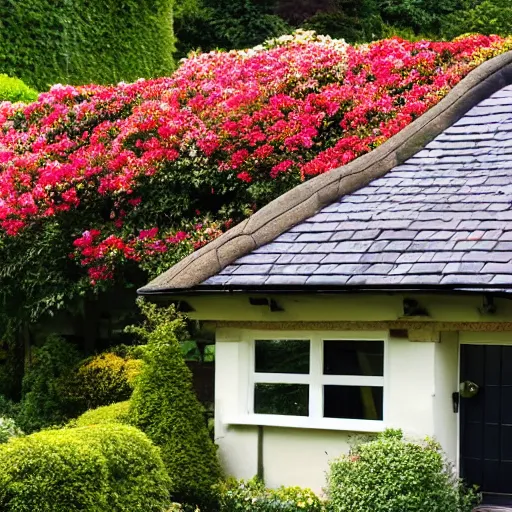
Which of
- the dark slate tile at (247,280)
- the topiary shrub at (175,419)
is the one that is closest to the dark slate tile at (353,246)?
the dark slate tile at (247,280)

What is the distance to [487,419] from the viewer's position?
384 inches

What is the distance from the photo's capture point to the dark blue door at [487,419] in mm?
9648

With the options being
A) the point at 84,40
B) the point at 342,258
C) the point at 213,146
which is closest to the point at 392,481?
the point at 342,258

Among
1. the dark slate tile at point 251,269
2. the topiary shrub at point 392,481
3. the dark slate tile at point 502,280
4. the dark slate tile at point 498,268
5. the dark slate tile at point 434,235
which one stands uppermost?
the dark slate tile at point 434,235

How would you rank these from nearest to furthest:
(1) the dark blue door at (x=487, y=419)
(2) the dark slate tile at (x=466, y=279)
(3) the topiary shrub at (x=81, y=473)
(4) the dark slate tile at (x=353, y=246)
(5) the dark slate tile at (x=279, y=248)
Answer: (3) the topiary shrub at (x=81, y=473) → (2) the dark slate tile at (x=466, y=279) → (1) the dark blue door at (x=487, y=419) → (4) the dark slate tile at (x=353, y=246) → (5) the dark slate tile at (x=279, y=248)

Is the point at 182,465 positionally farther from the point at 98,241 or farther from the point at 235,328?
the point at 98,241

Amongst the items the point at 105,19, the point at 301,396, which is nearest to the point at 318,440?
the point at 301,396

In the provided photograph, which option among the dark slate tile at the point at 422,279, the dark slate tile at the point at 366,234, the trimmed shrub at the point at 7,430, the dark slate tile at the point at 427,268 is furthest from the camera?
the trimmed shrub at the point at 7,430

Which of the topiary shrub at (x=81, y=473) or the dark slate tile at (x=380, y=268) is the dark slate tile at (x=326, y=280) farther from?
the topiary shrub at (x=81, y=473)

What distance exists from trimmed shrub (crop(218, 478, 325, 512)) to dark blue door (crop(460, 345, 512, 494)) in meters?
1.47

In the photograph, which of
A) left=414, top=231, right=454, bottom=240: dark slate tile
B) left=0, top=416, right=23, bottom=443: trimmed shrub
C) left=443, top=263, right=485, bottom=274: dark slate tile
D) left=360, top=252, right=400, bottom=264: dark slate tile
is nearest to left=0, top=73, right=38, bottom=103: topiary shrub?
left=0, top=416, right=23, bottom=443: trimmed shrub

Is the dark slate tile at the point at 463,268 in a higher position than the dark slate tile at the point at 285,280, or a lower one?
higher

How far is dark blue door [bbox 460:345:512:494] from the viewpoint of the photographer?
Result: 9648 millimetres

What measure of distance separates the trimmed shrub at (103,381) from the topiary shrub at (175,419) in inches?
113
